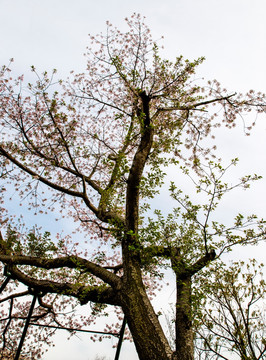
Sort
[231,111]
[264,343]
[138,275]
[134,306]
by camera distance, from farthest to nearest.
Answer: [231,111]
[138,275]
[134,306]
[264,343]

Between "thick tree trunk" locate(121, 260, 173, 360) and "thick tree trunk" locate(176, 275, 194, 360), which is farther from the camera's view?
"thick tree trunk" locate(176, 275, 194, 360)

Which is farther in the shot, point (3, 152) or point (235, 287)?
point (3, 152)

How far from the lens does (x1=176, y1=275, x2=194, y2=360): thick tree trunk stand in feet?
13.0

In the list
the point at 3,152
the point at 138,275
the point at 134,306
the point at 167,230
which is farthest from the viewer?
the point at 3,152

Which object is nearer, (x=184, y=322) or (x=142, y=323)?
(x=142, y=323)

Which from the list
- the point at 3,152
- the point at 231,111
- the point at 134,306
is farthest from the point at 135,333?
the point at 231,111

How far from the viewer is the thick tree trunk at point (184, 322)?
13.0 feet

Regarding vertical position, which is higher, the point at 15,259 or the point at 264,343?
the point at 15,259

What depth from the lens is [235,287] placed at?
4832mm

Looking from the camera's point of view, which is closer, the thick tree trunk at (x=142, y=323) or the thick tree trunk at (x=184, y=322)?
the thick tree trunk at (x=142, y=323)

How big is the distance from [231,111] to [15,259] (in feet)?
24.5

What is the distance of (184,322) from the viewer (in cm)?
439

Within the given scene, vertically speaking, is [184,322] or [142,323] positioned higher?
[184,322]

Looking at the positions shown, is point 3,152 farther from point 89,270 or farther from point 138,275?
point 138,275
